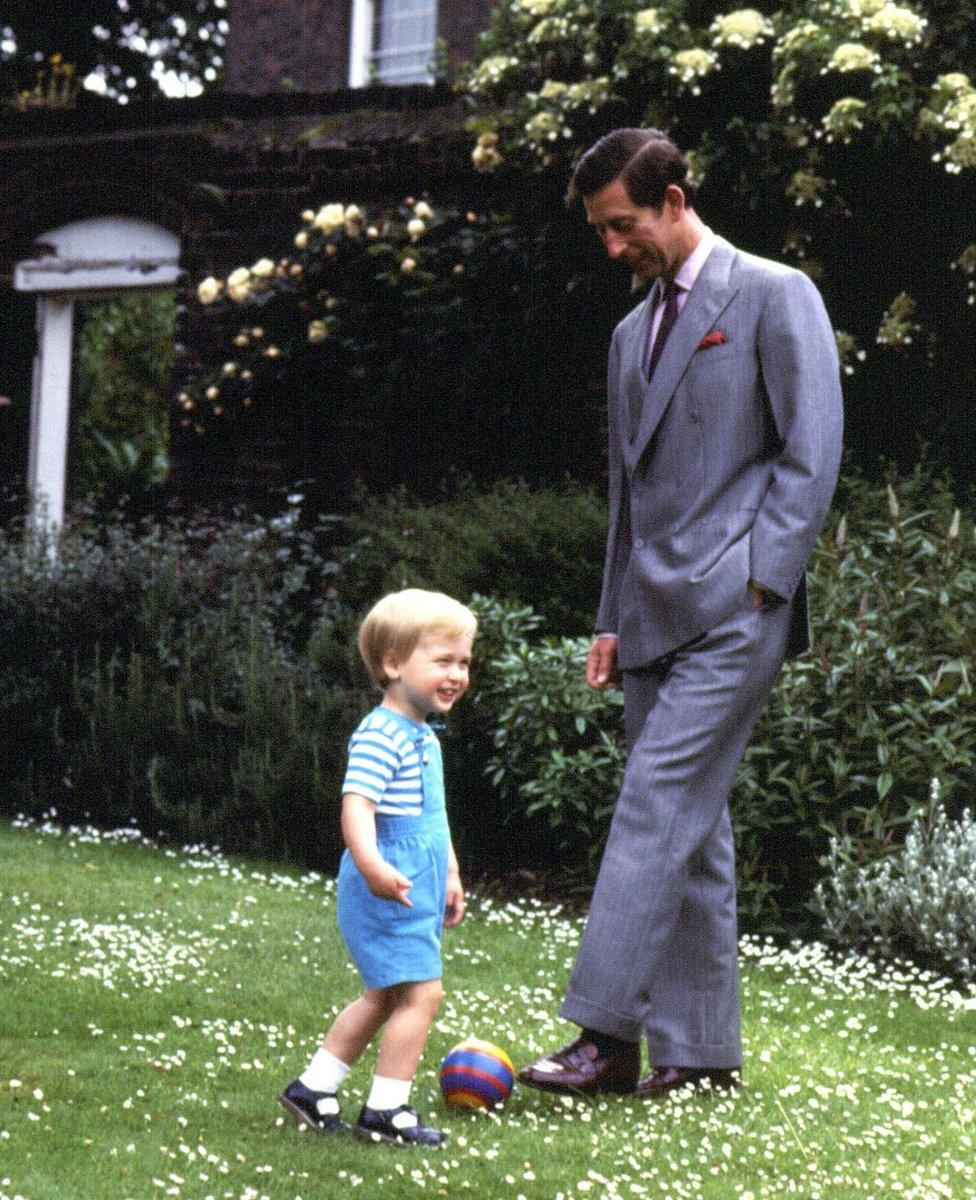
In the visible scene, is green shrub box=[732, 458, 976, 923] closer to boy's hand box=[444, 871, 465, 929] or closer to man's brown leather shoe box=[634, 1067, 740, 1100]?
man's brown leather shoe box=[634, 1067, 740, 1100]

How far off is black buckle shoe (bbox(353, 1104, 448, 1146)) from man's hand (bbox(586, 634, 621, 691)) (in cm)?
117

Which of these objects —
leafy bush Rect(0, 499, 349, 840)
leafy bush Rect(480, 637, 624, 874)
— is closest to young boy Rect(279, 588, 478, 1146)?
leafy bush Rect(480, 637, 624, 874)

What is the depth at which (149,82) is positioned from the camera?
24.0 metres

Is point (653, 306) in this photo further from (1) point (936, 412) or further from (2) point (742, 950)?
(1) point (936, 412)

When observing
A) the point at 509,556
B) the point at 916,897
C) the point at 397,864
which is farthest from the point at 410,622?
the point at 509,556

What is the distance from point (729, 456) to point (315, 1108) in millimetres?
1641

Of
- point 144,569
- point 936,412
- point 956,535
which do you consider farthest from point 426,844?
point 936,412

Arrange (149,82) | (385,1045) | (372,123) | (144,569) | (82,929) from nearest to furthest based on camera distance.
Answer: (385,1045)
(82,929)
(144,569)
(372,123)
(149,82)

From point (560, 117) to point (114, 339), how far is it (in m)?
11.7

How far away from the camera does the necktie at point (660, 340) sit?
175 inches

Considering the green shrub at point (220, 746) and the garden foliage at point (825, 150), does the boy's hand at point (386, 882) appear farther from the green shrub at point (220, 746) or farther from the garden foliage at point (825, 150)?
the garden foliage at point (825, 150)

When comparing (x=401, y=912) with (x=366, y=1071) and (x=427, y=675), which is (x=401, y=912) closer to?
(x=427, y=675)

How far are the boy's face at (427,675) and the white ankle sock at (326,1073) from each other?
71 cm

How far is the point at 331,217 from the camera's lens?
11406 millimetres
